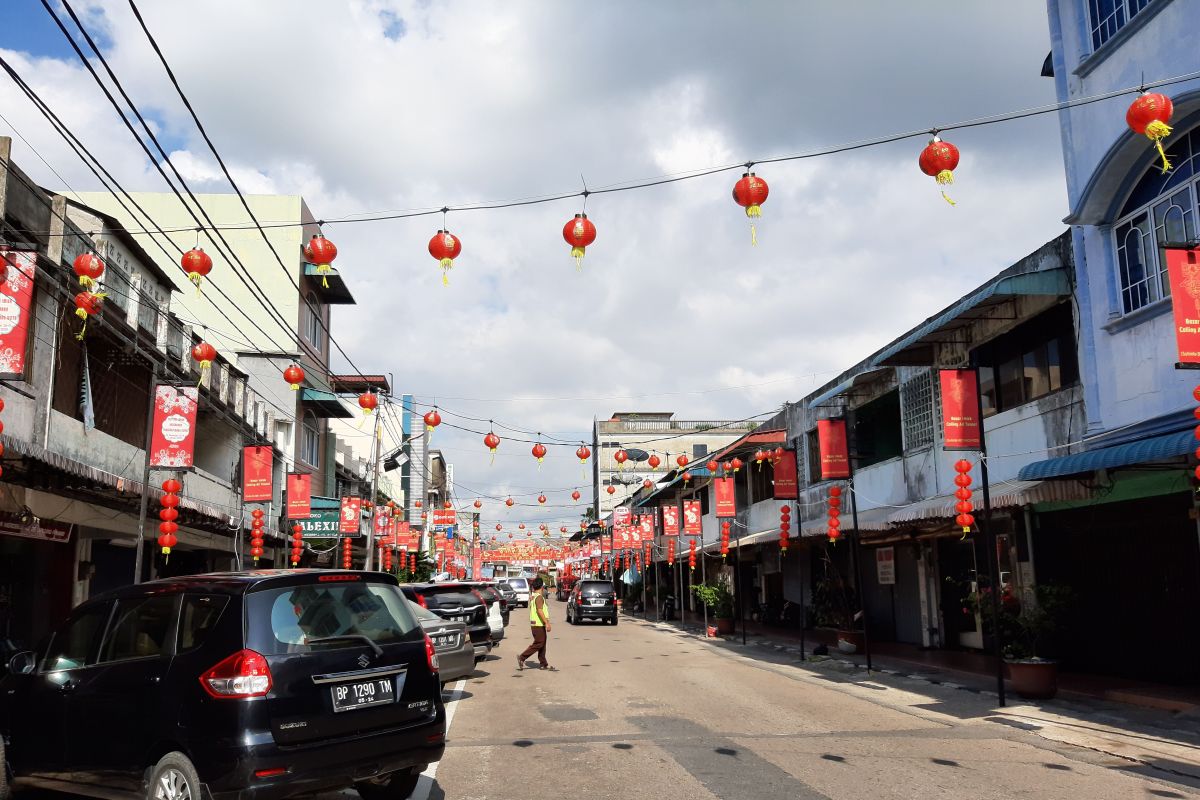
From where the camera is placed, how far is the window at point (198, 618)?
5.69m

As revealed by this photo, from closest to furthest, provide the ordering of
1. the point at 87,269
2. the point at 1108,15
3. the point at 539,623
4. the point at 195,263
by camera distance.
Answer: the point at 195,263 → the point at 1108,15 → the point at 87,269 → the point at 539,623

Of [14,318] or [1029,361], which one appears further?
[1029,361]

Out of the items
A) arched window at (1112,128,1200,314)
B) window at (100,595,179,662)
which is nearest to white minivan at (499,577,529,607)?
arched window at (1112,128,1200,314)

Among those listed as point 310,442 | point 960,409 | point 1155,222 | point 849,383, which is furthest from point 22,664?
point 310,442

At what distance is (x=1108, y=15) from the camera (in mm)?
13711

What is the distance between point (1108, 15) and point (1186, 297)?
612 centimetres

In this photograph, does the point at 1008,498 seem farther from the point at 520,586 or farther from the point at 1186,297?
the point at 520,586

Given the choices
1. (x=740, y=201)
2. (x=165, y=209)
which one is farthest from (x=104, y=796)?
(x=165, y=209)

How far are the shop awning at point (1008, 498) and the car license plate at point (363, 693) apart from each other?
11.0 metres

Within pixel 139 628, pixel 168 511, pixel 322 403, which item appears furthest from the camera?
pixel 322 403

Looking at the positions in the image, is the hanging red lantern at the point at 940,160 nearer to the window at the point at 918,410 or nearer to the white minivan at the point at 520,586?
the window at the point at 918,410

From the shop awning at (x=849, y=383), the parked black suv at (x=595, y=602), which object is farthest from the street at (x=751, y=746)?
the parked black suv at (x=595, y=602)

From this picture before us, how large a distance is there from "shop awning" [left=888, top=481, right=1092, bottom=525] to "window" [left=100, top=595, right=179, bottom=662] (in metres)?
12.1

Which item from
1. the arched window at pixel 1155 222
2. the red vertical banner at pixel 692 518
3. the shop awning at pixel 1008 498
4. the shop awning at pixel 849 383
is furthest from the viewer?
the red vertical banner at pixel 692 518
